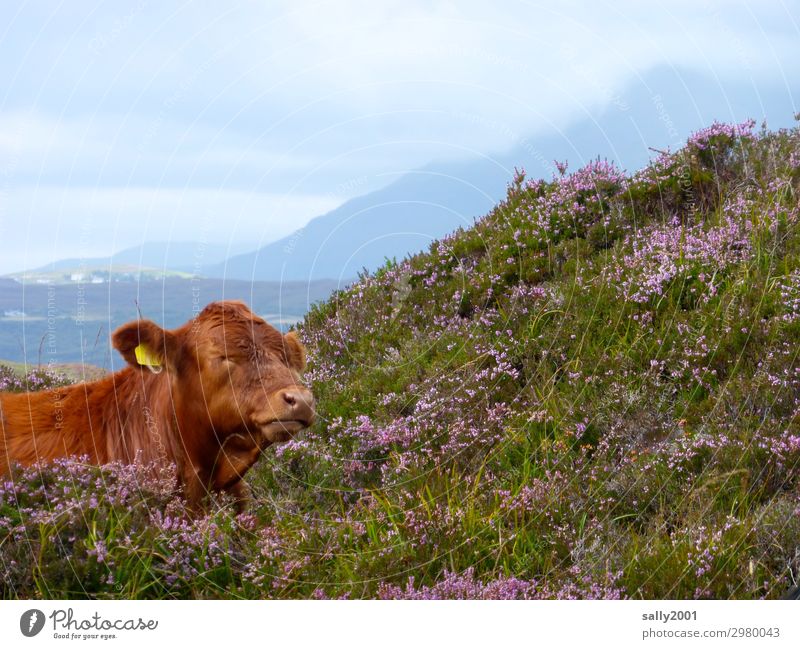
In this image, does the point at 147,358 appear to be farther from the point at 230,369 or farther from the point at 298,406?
the point at 298,406

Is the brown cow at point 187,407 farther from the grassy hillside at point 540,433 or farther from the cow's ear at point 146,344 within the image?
the grassy hillside at point 540,433

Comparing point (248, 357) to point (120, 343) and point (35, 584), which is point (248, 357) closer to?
point (120, 343)

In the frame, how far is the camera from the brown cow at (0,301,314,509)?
18.5 ft

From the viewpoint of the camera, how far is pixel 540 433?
7.48m

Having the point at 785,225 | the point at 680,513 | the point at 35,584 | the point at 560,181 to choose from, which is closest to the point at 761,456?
the point at 680,513

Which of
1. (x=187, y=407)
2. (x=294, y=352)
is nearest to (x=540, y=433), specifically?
(x=294, y=352)

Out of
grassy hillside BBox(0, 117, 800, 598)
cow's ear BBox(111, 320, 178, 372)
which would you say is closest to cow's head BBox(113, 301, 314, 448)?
cow's ear BBox(111, 320, 178, 372)

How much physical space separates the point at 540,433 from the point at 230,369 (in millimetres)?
2966

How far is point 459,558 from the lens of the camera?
566cm

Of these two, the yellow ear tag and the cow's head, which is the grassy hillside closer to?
the cow's head

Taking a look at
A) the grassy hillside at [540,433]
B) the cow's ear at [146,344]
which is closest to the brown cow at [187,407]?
the cow's ear at [146,344]

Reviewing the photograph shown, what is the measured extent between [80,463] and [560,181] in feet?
26.2

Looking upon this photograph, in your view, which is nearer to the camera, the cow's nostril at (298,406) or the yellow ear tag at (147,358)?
the cow's nostril at (298,406)

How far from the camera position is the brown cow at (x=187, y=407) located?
5652 millimetres
